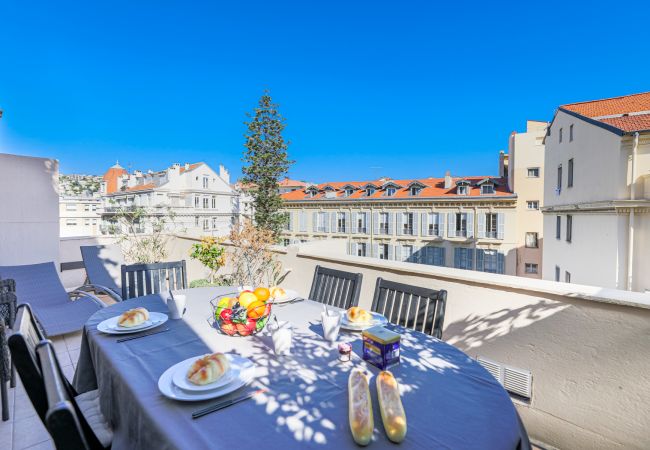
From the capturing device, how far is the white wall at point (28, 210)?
14.7ft

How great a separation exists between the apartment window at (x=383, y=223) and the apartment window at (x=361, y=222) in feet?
3.31

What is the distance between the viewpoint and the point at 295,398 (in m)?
1.08

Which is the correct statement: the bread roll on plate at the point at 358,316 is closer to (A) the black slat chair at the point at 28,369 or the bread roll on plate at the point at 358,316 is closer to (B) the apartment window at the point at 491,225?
(A) the black slat chair at the point at 28,369

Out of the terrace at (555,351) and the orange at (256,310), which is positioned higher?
the orange at (256,310)

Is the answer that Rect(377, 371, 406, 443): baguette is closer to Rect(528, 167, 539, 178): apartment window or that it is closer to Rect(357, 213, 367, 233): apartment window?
Rect(357, 213, 367, 233): apartment window

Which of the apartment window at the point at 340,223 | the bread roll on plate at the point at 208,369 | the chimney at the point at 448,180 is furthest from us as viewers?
the apartment window at the point at 340,223

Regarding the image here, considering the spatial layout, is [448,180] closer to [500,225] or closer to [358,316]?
[500,225]

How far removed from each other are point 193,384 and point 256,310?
0.52 m

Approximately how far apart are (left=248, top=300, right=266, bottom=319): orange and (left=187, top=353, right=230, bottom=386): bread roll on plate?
0.39m

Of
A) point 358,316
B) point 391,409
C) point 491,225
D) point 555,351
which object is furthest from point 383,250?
point 391,409

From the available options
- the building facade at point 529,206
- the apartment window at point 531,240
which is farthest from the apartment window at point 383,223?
the apartment window at point 531,240

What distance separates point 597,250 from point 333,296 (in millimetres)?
9258

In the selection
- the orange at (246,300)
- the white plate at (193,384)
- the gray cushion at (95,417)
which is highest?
the orange at (246,300)

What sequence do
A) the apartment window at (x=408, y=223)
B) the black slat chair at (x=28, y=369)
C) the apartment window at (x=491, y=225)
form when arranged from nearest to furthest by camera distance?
the black slat chair at (x=28, y=369) → the apartment window at (x=491, y=225) → the apartment window at (x=408, y=223)
